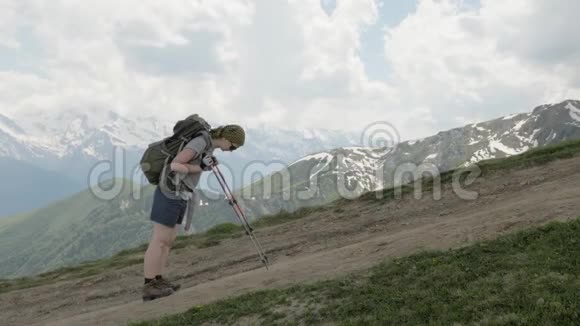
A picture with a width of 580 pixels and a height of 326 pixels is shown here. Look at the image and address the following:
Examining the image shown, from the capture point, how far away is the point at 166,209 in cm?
1142

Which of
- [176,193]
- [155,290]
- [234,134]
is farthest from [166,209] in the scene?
[234,134]

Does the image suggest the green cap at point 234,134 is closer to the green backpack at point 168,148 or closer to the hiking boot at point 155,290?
the green backpack at point 168,148

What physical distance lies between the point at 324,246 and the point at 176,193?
8.00 meters

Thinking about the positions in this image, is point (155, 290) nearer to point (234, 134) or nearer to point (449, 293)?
point (234, 134)

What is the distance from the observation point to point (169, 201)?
1139 centimetres

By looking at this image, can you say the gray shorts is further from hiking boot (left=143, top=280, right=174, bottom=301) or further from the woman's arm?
hiking boot (left=143, top=280, right=174, bottom=301)

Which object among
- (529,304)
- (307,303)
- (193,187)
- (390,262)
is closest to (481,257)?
(390,262)

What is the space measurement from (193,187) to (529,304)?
296 inches

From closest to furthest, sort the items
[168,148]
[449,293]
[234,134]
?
[449,293] → [168,148] → [234,134]

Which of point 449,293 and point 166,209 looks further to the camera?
point 166,209

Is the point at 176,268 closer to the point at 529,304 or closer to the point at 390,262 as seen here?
the point at 390,262

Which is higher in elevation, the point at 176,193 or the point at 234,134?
the point at 234,134

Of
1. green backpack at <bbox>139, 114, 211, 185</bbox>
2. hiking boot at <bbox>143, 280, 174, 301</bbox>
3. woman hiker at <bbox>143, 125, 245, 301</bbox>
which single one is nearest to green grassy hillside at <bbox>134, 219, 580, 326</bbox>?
woman hiker at <bbox>143, 125, 245, 301</bbox>

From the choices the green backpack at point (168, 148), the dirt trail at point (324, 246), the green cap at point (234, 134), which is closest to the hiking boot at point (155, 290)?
the dirt trail at point (324, 246)
